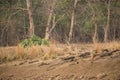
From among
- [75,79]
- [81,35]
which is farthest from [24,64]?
[81,35]

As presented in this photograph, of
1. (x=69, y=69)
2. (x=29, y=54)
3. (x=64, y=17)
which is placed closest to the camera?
(x=69, y=69)

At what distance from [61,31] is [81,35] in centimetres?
349

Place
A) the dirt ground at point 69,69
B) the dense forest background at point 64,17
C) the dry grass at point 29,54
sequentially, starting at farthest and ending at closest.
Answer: the dense forest background at point 64,17 < the dry grass at point 29,54 < the dirt ground at point 69,69

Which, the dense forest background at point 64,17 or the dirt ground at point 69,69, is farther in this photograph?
the dense forest background at point 64,17

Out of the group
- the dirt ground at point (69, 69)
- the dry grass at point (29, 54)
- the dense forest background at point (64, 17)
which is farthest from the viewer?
the dense forest background at point (64, 17)

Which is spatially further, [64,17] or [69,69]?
[64,17]

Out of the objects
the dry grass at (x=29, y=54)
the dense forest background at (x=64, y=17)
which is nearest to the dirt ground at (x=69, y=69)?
the dry grass at (x=29, y=54)

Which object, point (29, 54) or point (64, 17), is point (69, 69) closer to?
point (29, 54)

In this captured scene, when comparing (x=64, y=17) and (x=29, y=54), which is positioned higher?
(x=64, y=17)

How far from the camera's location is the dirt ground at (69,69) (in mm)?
6947

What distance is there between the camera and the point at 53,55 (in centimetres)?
1010

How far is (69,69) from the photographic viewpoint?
25.3 ft

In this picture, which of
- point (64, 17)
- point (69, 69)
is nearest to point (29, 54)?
point (69, 69)

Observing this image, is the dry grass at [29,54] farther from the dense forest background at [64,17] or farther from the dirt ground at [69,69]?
the dense forest background at [64,17]
